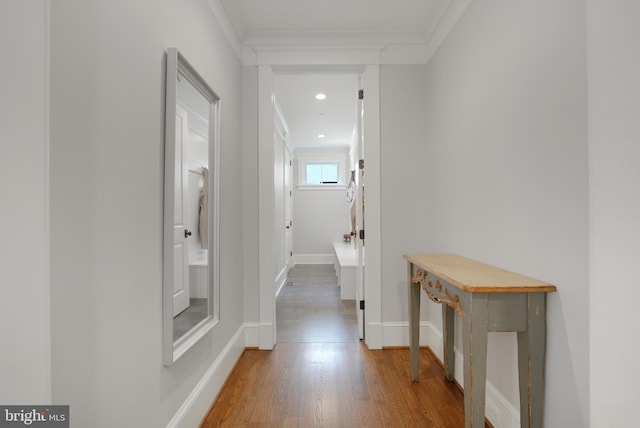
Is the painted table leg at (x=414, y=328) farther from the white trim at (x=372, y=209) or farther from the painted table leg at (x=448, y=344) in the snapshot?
the white trim at (x=372, y=209)

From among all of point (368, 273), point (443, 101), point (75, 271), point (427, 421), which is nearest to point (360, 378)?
point (427, 421)

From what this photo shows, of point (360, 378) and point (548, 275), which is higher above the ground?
point (548, 275)

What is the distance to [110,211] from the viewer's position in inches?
39.2

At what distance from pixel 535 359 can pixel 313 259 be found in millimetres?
5716

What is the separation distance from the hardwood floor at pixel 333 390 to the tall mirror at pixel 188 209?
1.77ft

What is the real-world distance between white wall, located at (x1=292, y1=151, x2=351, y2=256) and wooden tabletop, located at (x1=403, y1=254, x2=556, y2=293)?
502 cm

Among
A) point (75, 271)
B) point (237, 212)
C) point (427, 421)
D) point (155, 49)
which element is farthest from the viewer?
point (237, 212)

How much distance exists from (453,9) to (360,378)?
2.59 m

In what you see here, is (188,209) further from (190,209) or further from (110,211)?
(110,211)

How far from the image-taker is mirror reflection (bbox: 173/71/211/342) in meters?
1.47

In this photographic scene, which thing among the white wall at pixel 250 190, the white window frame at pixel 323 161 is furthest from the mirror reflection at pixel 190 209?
the white window frame at pixel 323 161

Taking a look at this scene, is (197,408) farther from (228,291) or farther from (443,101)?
(443,101)

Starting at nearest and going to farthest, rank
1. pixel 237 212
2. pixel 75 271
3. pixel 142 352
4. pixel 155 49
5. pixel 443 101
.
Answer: pixel 75 271, pixel 142 352, pixel 155 49, pixel 443 101, pixel 237 212

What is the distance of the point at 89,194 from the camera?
2.98 feet
